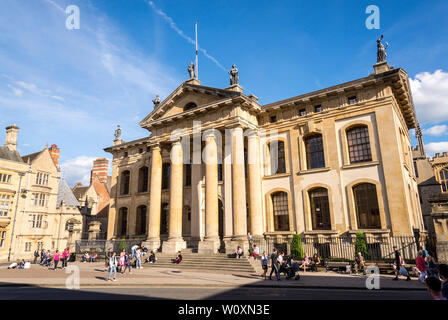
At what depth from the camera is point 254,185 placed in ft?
80.5

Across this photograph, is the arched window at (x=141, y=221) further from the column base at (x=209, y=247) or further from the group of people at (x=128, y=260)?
the column base at (x=209, y=247)

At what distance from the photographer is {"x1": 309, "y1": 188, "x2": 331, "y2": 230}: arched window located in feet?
75.4

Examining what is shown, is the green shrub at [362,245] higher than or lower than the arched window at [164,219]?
lower

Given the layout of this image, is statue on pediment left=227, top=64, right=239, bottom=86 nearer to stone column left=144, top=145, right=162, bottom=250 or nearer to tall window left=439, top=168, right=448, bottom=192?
stone column left=144, top=145, right=162, bottom=250

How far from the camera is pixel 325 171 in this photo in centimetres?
2331

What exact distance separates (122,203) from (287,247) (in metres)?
21.2

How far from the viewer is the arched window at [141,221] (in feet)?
111

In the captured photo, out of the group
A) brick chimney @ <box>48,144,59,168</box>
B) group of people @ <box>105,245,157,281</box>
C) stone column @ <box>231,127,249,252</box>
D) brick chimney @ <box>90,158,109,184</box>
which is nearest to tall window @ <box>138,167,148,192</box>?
group of people @ <box>105,245,157,281</box>

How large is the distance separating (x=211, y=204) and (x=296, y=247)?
23.2 feet

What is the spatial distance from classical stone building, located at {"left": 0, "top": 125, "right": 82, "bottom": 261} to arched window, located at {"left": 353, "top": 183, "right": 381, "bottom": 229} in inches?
1390

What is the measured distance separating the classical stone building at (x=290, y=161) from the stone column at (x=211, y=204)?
0.26 feet

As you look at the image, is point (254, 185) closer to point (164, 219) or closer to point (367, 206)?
point (367, 206)

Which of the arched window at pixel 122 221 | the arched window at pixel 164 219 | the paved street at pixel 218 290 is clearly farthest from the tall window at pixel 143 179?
the paved street at pixel 218 290

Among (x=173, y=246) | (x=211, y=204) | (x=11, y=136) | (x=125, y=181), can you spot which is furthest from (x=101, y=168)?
(x=211, y=204)
